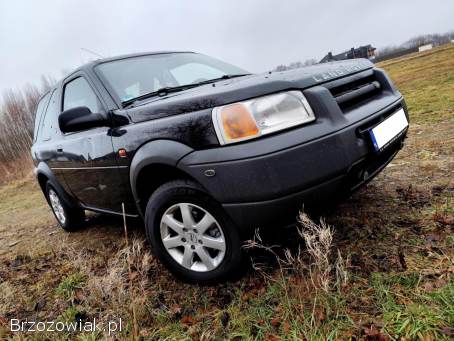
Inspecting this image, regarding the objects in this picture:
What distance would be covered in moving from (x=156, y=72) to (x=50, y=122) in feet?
5.49

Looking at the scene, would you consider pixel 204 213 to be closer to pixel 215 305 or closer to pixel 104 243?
pixel 215 305

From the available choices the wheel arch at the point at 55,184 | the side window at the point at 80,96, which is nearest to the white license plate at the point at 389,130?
the side window at the point at 80,96

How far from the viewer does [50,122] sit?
12.0 ft

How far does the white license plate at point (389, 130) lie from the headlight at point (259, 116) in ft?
1.49

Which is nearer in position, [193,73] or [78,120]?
[78,120]

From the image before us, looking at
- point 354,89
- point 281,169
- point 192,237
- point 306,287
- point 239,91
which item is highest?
point 239,91

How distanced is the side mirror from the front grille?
61.9 inches

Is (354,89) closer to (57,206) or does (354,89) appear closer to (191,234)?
(191,234)

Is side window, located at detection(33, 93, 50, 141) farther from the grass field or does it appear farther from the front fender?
the front fender

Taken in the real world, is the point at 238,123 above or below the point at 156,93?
below

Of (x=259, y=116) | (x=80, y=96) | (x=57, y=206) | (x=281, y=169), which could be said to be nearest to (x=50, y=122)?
(x=80, y=96)

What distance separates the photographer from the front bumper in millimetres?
1595

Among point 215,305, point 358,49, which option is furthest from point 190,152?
point 358,49

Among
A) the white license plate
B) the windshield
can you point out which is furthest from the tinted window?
the white license plate
